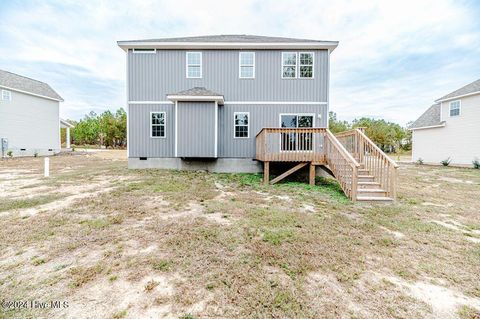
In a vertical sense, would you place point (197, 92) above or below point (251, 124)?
above

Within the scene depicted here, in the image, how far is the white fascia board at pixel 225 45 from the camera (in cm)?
993

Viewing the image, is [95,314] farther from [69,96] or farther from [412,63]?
[69,96]

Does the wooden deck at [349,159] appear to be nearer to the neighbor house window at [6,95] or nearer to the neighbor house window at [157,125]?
the neighbor house window at [157,125]

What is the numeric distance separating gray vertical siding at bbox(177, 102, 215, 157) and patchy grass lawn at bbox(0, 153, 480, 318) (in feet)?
13.4

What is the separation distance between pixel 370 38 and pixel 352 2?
7.90 metres

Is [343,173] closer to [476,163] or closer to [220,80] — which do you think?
[220,80]

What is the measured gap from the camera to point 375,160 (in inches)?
269

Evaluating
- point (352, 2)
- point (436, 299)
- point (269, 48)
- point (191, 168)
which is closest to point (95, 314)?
point (436, 299)

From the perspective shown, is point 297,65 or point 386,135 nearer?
point 297,65

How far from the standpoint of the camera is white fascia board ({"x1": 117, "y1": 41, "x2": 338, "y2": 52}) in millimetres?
9930

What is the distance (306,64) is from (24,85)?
24.0 m

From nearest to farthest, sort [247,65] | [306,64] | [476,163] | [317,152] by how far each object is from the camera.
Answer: [317,152], [306,64], [247,65], [476,163]

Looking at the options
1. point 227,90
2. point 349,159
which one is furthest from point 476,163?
point 227,90

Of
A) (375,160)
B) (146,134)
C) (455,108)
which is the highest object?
(455,108)
